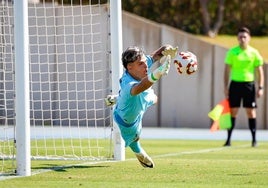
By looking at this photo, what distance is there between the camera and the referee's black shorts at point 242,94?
2047cm

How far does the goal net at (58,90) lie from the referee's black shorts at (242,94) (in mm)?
2549

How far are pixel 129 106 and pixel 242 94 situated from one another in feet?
24.7

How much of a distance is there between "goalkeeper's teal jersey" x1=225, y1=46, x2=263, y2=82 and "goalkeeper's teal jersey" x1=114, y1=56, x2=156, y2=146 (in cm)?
693

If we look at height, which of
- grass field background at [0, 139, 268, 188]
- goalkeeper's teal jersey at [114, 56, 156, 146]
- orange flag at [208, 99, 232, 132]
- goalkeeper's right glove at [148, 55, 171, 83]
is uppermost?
goalkeeper's right glove at [148, 55, 171, 83]

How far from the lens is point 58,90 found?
72.8 feet

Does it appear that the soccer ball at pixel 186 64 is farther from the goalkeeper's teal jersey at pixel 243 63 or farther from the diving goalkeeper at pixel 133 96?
the goalkeeper's teal jersey at pixel 243 63

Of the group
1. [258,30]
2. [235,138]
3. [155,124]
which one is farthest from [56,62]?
[258,30]

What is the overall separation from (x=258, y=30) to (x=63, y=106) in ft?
69.3

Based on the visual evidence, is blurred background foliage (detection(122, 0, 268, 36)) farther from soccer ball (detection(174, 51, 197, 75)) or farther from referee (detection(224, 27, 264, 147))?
soccer ball (detection(174, 51, 197, 75))

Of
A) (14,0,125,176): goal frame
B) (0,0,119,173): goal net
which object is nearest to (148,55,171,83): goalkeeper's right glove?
(14,0,125,176): goal frame

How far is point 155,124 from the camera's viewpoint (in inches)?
1148

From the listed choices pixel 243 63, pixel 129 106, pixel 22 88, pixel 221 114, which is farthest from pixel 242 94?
pixel 22 88

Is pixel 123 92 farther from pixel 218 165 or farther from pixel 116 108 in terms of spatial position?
pixel 218 165

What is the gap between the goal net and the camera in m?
17.2
